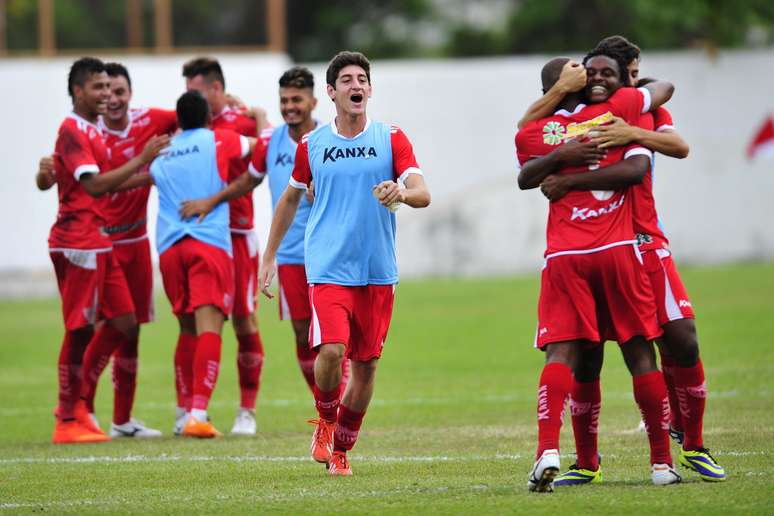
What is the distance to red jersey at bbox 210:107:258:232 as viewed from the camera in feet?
38.3

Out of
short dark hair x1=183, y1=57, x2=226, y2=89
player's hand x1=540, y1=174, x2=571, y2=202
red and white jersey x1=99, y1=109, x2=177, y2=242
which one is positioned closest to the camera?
player's hand x1=540, y1=174, x2=571, y2=202

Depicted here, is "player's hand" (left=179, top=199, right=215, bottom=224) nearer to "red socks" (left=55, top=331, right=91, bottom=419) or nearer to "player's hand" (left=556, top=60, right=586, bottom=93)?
"red socks" (left=55, top=331, right=91, bottom=419)

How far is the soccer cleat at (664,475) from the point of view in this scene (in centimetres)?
762

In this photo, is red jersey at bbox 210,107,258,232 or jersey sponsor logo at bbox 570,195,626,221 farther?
red jersey at bbox 210,107,258,232

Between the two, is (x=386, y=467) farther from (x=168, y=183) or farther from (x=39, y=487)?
(x=168, y=183)

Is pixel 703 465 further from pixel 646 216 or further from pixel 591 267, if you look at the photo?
pixel 646 216

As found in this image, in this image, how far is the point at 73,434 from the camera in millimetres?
10992

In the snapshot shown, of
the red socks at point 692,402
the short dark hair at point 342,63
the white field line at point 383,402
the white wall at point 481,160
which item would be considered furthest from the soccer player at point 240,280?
the white wall at point 481,160

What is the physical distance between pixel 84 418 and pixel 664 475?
5.33 metres

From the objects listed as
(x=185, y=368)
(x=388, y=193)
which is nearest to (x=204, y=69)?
(x=185, y=368)

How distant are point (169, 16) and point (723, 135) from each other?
1209 centimetres

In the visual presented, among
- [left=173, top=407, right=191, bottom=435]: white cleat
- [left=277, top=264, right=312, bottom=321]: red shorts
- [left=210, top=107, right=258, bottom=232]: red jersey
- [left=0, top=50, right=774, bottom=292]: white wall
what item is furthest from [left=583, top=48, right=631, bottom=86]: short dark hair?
[left=0, top=50, right=774, bottom=292]: white wall

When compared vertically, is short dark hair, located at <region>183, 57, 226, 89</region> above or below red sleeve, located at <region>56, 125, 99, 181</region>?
above

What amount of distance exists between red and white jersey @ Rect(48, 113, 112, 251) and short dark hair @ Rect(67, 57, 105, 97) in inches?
10.7
